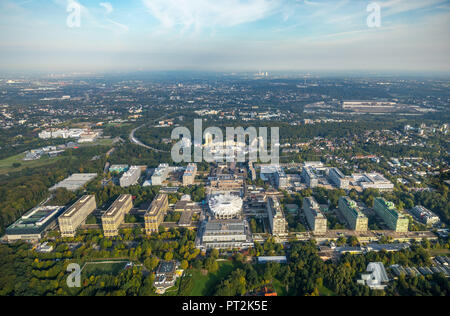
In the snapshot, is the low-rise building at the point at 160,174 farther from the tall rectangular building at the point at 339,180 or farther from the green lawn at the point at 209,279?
the tall rectangular building at the point at 339,180

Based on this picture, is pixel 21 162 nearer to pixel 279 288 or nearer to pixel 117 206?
pixel 117 206

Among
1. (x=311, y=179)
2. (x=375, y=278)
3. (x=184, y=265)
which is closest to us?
(x=375, y=278)

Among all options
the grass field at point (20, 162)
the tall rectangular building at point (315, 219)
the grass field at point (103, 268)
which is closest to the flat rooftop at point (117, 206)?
the grass field at point (103, 268)

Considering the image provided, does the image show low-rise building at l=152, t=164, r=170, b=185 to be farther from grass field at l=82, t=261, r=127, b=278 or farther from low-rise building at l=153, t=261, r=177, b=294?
low-rise building at l=153, t=261, r=177, b=294

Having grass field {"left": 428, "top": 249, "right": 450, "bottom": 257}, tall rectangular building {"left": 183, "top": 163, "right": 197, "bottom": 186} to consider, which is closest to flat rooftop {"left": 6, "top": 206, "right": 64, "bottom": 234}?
tall rectangular building {"left": 183, "top": 163, "right": 197, "bottom": 186}

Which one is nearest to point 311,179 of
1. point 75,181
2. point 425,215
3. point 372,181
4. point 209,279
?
point 372,181
